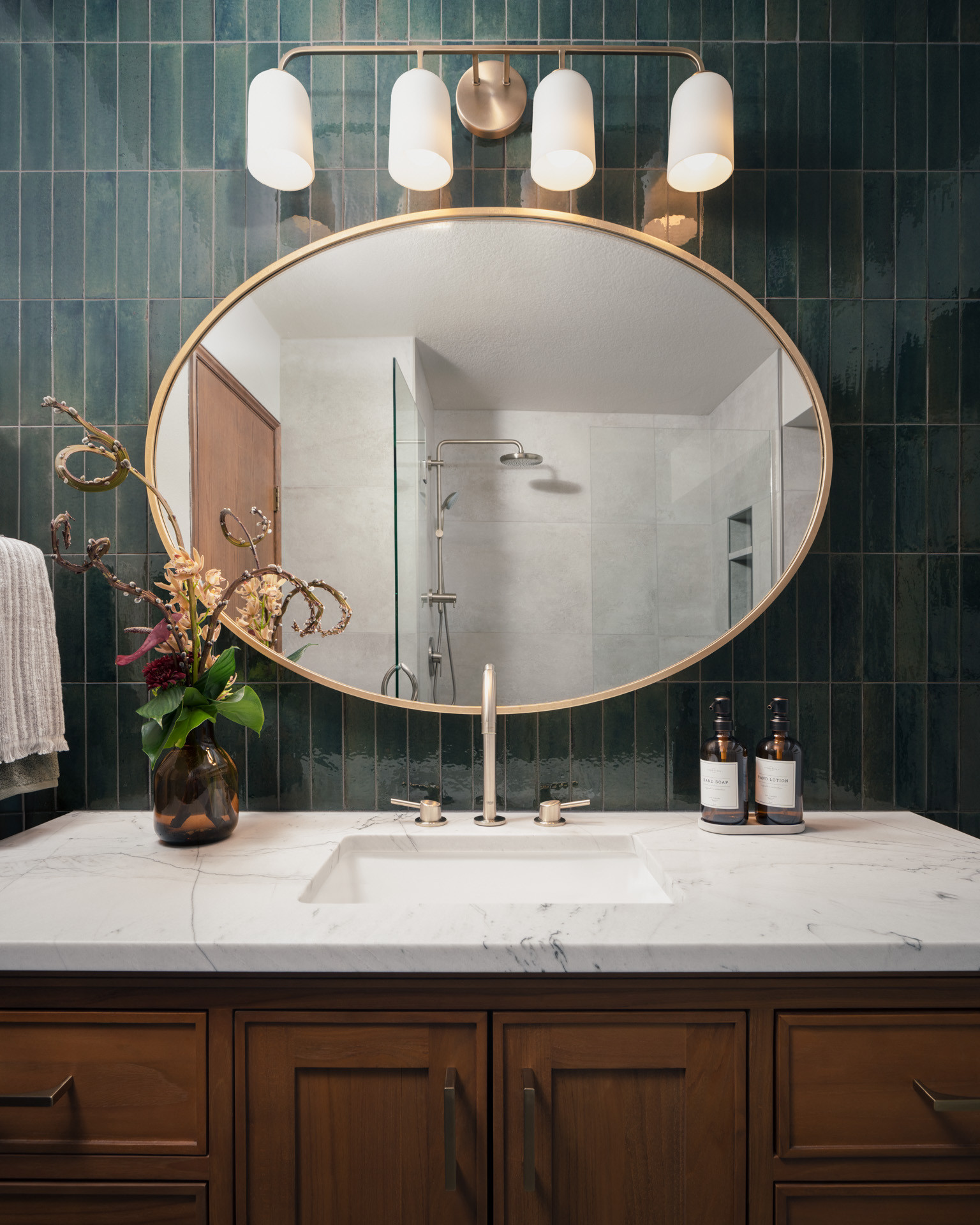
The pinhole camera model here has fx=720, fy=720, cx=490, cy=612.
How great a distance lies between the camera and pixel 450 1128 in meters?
0.86

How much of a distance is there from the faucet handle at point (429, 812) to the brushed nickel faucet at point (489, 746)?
7 cm

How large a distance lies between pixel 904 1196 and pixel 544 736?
832mm

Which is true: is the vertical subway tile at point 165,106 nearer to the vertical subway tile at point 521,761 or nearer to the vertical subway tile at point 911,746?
the vertical subway tile at point 521,761

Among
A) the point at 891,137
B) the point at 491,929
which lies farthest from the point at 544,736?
the point at 891,137

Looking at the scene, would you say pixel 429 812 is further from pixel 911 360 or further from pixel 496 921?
pixel 911 360

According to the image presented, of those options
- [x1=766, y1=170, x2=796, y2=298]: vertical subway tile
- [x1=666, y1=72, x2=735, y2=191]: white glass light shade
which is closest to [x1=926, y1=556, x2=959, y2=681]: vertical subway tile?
[x1=766, y1=170, x2=796, y2=298]: vertical subway tile

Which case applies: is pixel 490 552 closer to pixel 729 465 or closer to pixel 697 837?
pixel 729 465

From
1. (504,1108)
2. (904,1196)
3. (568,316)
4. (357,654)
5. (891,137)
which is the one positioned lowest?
(904,1196)

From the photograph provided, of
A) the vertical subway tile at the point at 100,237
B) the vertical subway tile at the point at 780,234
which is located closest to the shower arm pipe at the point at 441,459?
the vertical subway tile at the point at 780,234

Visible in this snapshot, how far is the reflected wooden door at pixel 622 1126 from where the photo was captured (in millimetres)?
867

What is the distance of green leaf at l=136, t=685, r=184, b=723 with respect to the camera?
3.75 ft

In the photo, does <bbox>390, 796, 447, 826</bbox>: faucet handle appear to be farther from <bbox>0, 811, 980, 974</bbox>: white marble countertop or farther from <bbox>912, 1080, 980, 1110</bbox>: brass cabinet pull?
<bbox>912, 1080, 980, 1110</bbox>: brass cabinet pull

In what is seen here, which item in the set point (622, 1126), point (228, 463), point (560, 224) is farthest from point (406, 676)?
point (560, 224)

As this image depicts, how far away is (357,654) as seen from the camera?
142 centimetres
